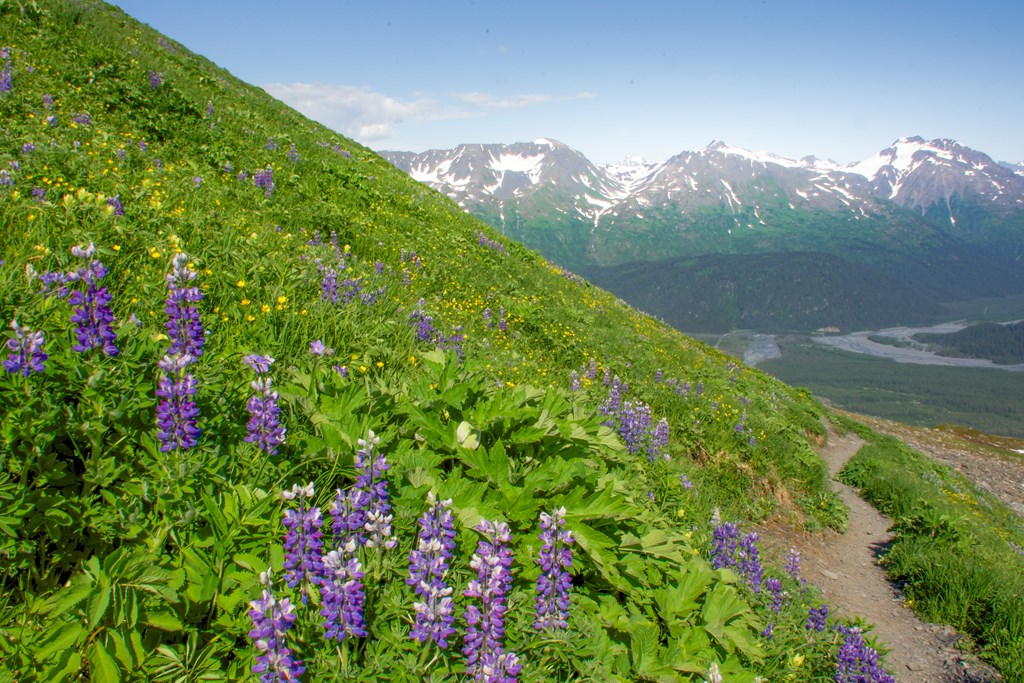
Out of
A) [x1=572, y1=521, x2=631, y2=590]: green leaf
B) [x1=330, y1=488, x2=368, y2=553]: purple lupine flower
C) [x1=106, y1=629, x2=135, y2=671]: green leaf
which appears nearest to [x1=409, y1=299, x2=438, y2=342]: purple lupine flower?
[x1=572, y1=521, x2=631, y2=590]: green leaf

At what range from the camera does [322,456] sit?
289 centimetres

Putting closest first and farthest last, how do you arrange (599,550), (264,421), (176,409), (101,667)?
(101,667) → (176,409) → (264,421) → (599,550)

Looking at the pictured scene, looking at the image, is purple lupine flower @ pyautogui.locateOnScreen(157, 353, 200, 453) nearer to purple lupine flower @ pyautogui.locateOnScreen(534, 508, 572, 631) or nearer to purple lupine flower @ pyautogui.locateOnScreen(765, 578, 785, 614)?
purple lupine flower @ pyautogui.locateOnScreen(534, 508, 572, 631)

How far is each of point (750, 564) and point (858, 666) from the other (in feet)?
3.57

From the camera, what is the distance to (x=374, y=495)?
242 centimetres

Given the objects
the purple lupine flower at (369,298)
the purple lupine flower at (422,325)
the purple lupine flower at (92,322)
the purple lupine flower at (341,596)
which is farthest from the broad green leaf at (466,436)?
the purple lupine flower at (369,298)

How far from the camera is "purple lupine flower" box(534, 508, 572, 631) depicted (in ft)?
7.72

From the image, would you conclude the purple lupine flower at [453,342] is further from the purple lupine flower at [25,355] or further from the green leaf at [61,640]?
the green leaf at [61,640]

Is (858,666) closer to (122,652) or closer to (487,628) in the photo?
(487,628)

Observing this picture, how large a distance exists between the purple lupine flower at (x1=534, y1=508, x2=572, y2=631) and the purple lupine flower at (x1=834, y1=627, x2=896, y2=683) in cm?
366

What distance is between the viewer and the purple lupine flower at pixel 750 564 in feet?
17.0

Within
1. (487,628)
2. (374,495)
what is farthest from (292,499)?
(487,628)

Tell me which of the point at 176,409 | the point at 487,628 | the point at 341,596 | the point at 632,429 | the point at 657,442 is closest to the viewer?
the point at 341,596

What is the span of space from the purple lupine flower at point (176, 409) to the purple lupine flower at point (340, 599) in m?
0.91
